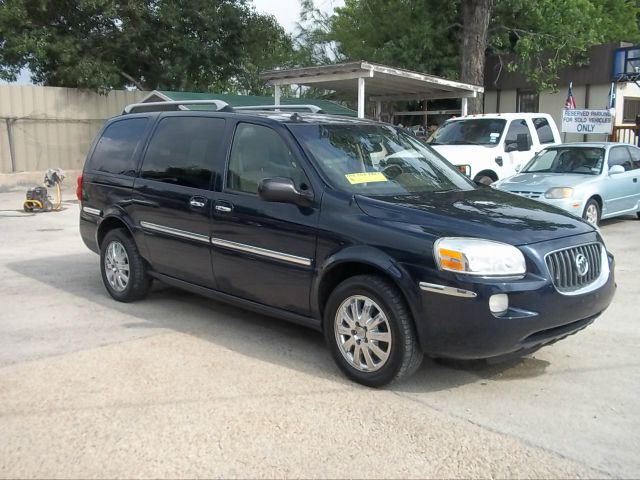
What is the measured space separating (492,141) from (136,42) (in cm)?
1346

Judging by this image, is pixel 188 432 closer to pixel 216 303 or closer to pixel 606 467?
pixel 606 467

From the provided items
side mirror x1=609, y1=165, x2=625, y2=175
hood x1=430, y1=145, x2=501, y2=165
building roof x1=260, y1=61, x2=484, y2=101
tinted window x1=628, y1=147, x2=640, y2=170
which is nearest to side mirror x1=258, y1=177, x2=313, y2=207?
hood x1=430, y1=145, x2=501, y2=165

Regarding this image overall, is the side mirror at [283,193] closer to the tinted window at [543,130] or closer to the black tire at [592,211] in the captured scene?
the black tire at [592,211]

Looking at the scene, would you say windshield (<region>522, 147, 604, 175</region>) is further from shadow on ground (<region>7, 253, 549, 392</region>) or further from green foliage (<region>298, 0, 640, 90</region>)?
green foliage (<region>298, 0, 640, 90</region>)

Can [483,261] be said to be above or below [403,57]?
below

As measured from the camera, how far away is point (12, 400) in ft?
14.0

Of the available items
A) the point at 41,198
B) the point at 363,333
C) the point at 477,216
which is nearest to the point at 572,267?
the point at 477,216

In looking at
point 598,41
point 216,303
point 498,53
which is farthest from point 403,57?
point 216,303

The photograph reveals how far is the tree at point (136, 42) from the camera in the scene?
63.1 feet

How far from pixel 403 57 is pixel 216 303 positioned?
16605 millimetres

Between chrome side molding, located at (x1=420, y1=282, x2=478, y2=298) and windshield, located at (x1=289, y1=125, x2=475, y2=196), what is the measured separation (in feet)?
3.25

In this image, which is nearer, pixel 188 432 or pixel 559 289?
pixel 188 432

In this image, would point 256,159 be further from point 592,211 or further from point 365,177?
point 592,211

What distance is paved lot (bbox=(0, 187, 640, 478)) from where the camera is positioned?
3.48m
